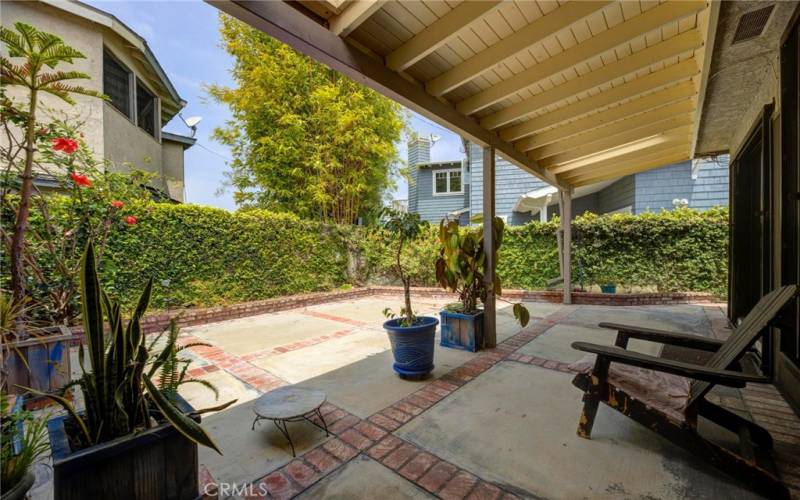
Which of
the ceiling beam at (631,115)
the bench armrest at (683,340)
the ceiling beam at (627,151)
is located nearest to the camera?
the bench armrest at (683,340)

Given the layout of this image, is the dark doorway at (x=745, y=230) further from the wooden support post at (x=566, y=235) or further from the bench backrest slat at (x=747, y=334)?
the bench backrest slat at (x=747, y=334)

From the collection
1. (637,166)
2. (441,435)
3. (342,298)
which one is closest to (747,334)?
(441,435)

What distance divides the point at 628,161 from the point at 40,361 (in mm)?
7708

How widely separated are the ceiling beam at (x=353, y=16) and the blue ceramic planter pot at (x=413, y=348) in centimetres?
226

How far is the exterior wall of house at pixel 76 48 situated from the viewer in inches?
221

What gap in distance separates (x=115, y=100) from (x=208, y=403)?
7574mm

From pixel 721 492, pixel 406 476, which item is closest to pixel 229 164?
pixel 406 476

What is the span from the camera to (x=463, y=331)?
3.81m

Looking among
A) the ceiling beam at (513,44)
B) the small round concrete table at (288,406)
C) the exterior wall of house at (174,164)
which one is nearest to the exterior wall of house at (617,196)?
the ceiling beam at (513,44)

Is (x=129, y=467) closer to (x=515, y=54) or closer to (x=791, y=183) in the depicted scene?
(x=515, y=54)

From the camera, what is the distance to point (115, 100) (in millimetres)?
7059

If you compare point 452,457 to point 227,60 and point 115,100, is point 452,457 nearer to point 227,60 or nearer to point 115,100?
point 115,100

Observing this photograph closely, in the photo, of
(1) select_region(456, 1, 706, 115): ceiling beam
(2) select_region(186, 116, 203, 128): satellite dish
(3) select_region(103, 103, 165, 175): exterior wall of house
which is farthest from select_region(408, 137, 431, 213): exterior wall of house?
(1) select_region(456, 1, 706, 115): ceiling beam

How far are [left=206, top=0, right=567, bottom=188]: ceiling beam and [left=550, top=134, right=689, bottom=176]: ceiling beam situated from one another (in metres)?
2.77
